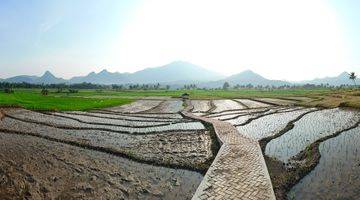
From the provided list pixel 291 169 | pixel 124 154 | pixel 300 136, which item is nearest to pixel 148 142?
pixel 124 154

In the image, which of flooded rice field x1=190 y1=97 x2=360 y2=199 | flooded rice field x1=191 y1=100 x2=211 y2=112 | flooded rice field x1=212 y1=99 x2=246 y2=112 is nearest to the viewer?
flooded rice field x1=190 y1=97 x2=360 y2=199

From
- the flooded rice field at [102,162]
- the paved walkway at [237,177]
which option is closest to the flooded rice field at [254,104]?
the flooded rice field at [102,162]

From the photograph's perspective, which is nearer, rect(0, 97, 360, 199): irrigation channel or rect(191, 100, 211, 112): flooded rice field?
rect(0, 97, 360, 199): irrigation channel

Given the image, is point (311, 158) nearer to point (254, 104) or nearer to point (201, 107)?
point (201, 107)

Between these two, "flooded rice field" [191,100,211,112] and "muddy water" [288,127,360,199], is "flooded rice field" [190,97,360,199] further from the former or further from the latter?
"flooded rice field" [191,100,211,112]

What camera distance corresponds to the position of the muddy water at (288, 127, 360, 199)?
11773 millimetres

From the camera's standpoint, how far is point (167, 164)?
1623 cm

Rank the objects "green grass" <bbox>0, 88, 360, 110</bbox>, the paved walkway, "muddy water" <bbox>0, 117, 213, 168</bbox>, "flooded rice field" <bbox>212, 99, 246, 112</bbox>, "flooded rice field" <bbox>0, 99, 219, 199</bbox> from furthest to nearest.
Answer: "flooded rice field" <bbox>212, 99, 246, 112</bbox>, "green grass" <bbox>0, 88, 360, 110</bbox>, "muddy water" <bbox>0, 117, 213, 168</bbox>, "flooded rice field" <bbox>0, 99, 219, 199</bbox>, the paved walkway

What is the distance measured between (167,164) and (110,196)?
15.4ft

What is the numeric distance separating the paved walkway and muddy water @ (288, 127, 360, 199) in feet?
4.01

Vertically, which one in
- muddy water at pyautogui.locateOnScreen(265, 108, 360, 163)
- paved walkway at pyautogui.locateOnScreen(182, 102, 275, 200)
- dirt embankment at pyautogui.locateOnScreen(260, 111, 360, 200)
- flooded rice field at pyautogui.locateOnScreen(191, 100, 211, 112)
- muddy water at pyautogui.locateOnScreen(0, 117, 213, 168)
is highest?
paved walkway at pyautogui.locateOnScreen(182, 102, 275, 200)

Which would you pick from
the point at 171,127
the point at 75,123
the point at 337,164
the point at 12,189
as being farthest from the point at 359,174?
the point at 75,123

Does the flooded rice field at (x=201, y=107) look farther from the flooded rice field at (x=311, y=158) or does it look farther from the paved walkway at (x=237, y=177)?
the paved walkway at (x=237, y=177)

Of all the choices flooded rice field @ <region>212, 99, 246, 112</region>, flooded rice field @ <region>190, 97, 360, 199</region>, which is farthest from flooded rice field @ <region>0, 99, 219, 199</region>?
flooded rice field @ <region>212, 99, 246, 112</region>
